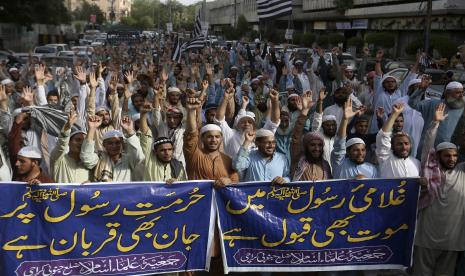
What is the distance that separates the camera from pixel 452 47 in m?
26.0

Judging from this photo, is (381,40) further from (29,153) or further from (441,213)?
(29,153)

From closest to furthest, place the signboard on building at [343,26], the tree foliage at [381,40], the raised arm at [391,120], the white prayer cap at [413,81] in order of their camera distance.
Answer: the raised arm at [391,120] → the white prayer cap at [413,81] → the tree foliage at [381,40] → the signboard on building at [343,26]

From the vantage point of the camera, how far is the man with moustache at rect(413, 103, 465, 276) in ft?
14.7

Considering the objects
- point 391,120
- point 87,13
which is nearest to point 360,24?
point 391,120

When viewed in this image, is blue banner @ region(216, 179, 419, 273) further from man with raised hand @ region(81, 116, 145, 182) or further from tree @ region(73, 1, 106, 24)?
tree @ region(73, 1, 106, 24)

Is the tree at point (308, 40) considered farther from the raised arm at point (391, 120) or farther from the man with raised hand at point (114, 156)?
the man with raised hand at point (114, 156)

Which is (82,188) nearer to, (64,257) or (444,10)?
(64,257)

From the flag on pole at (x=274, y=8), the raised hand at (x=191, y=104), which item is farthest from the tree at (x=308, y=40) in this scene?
the raised hand at (x=191, y=104)

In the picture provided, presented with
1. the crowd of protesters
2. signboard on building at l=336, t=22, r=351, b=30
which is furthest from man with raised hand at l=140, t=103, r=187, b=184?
signboard on building at l=336, t=22, r=351, b=30

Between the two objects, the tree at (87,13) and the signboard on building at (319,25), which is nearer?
the signboard on building at (319,25)

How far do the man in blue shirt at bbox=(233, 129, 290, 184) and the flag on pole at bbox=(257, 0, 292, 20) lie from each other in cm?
827

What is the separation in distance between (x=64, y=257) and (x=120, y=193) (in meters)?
0.62

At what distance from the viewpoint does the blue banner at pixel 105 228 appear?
4207mm

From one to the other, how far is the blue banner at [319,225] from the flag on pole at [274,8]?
8.55 metres
